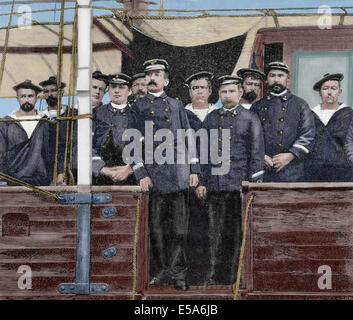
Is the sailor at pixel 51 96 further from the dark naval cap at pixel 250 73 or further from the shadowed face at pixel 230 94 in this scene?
the dark naval cap at pixel 250 73

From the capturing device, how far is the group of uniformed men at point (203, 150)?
21.3 ft

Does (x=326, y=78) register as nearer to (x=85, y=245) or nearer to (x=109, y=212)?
(x=109, y=212)

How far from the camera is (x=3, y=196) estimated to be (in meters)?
6.41

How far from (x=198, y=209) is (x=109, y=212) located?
93 centimetres

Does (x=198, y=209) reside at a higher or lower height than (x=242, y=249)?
higher

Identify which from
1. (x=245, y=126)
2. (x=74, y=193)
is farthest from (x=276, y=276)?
(x=74, y=193)

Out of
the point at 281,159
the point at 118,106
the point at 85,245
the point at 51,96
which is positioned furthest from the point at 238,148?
the point at 51,96

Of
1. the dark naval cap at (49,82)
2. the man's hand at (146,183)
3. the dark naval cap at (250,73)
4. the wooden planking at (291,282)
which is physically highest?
the dark naval cap at (250,73)

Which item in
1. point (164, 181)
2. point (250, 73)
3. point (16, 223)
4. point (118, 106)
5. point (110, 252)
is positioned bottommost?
point (110, 252)

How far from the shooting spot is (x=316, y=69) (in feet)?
21.9

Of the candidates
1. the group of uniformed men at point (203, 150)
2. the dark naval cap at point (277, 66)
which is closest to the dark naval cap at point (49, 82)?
the group of uniformed men at point (203, 150)

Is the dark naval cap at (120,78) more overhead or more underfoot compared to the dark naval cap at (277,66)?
more underfoot

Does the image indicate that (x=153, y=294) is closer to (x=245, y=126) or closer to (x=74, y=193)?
(x=74, y=193)

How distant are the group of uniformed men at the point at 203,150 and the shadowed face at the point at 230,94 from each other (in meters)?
0.01
